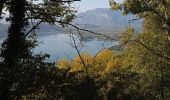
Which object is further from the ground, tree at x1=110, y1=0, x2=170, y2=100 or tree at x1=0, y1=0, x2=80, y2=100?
tree at x1=0, y1=0, x2=80, y2=100

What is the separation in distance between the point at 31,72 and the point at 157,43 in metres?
24.9

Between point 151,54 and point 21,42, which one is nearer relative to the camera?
point 21,42

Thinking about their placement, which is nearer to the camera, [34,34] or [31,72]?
[31,72]

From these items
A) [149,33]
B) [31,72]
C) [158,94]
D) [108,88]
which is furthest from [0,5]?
[108,88]

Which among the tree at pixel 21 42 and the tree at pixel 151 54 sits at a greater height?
the tree at pixel 21 42

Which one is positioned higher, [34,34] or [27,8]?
[27,8]

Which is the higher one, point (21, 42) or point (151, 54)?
point (21, 42)

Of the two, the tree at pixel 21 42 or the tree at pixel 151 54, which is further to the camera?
the tree at pixel 151 54

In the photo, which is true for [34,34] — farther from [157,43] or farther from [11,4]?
[157,43]

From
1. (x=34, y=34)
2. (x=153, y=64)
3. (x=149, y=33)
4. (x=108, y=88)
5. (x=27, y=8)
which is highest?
(x=27, y=8)

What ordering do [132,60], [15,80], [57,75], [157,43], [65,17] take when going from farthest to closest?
[132,60] < [157,43] < [65,17] < [57,75] < [15,80]

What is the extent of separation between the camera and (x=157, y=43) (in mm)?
35750

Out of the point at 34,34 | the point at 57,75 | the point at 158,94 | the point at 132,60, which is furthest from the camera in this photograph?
the point at 158,94

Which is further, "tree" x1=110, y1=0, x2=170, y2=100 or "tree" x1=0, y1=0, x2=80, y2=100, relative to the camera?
"tree" x1=110, y1=0, x2=170, y2=100
